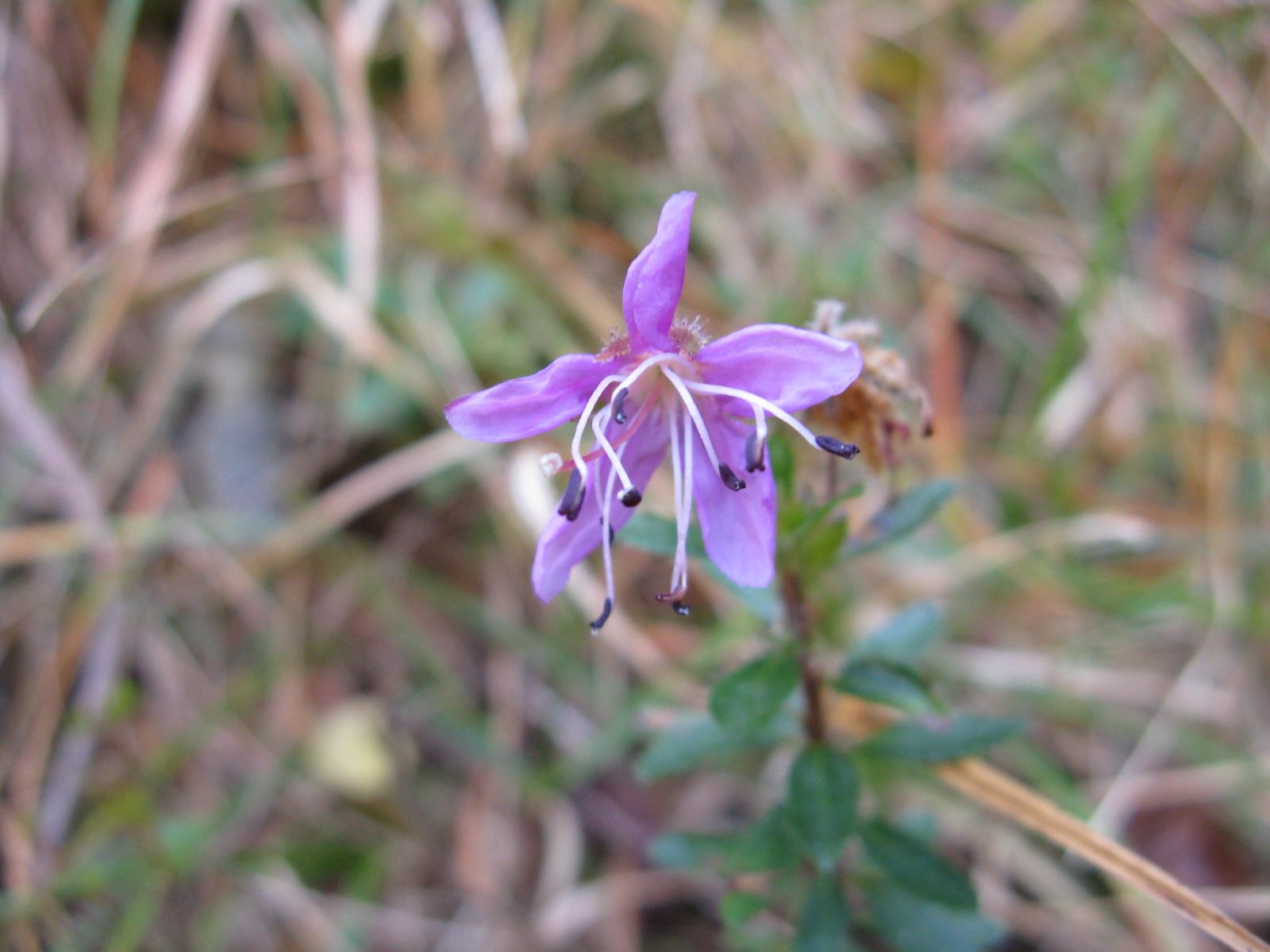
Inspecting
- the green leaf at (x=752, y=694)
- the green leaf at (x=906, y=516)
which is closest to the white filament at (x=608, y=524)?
the green leaf at (x=752, y=694)

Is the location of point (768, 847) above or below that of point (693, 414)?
below

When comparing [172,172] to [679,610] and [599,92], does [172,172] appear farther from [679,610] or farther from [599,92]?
[679,610]

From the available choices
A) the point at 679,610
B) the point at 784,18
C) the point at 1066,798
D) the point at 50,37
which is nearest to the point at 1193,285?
the point at 784,18

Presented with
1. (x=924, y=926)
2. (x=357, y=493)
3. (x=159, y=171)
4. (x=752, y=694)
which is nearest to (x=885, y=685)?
(x=752, y=694)

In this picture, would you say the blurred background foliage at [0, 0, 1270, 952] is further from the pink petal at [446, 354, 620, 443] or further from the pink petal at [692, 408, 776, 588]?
the pink petal at [446, 354, 620, 443]

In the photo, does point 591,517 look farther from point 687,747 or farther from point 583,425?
point 687,747

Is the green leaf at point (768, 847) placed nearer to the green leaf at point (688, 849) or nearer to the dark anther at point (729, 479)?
the green leaf at point (688, 849)
